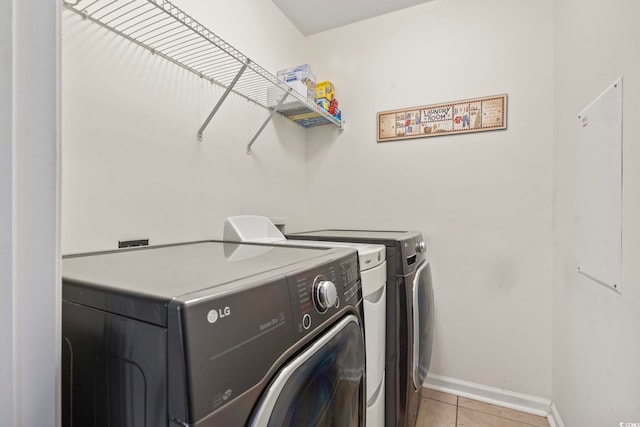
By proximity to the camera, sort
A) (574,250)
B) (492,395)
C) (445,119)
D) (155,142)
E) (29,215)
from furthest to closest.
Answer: (445,119) → (492,395) → (574,250) → (155,142) → (29,215)

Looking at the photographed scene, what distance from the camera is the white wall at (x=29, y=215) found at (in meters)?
0.42

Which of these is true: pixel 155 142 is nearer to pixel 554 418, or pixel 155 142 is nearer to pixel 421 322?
pixel 421 322

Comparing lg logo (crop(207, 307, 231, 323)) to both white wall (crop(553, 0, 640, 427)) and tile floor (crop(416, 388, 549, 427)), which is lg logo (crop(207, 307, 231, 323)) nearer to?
white wall (crop(553, 0, 640, 427))

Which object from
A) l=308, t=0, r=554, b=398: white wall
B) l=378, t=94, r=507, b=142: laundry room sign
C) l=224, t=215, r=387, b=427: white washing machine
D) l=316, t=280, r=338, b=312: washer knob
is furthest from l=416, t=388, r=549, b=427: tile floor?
l=378, t=94, r=507, b=142: laundry room sign

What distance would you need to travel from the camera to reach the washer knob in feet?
2.38

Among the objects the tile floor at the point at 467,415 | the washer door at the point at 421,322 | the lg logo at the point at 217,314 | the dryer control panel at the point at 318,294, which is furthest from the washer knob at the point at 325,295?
the tile floor at the point at 467,415

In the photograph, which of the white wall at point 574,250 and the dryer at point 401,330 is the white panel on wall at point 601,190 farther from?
the dryer at point 401,330

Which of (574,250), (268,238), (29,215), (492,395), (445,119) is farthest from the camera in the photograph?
(445,119)

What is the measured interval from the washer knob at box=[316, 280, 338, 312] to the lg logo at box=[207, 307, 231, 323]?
26 centimetres

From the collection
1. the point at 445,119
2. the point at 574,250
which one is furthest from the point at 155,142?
the point at 574,250

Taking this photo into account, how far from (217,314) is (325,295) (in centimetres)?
29

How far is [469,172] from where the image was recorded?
2.03 meters

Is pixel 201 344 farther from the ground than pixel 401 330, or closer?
farther from the ground

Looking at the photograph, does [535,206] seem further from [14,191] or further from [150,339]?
[14,191]
